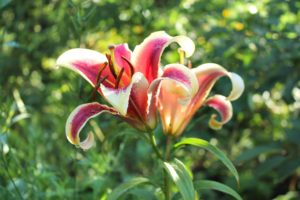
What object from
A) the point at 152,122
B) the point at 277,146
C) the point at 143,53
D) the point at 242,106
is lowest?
the point at 277,146

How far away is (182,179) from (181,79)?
184 mm

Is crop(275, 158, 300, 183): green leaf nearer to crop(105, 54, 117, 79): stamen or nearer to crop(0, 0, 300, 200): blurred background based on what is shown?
crop(0, 0, 300, 200): blurred background

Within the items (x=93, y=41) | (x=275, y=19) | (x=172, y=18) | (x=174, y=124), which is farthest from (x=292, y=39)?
(x=93, y=41)

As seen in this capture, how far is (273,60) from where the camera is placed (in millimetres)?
1971

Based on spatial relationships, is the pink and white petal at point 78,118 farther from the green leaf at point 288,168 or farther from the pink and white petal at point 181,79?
the green leaf at point 288,168

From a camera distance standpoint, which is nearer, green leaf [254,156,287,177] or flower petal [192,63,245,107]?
flower petal [192,63,245,107]

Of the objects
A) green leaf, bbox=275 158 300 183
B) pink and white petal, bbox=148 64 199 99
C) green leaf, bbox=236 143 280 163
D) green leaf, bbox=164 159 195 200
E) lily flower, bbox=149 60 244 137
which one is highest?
pink and white petal, bbox=148 64 199 99

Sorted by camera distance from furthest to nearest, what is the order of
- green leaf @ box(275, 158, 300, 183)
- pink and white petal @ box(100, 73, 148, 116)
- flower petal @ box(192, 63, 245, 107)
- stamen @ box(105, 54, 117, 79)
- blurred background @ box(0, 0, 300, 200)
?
green leaf @ box(275, 158, 300, 183) → blurred background @ box(0, 0, 300, 200) → flower petal @ box(192, 63, 245, 107) → stamen @ box(105, 54, 117, 79) → pink and white petal @ box(100, 73, 148, 116)

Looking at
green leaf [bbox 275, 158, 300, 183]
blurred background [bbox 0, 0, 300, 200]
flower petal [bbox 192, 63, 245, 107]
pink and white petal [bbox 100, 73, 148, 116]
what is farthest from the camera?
green leaf [bbox 275, 158, 300, 183]

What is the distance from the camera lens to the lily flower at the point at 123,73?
1.16 meters

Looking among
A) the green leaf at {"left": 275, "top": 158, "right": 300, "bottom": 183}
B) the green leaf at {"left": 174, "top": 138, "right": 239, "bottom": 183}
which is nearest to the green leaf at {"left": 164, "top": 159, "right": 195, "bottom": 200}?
the green leaf at {"left": 174, "top": 138, "right": 239, "bottom": 183}

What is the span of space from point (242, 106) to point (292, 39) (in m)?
0.25

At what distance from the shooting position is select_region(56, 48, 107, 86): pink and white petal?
1189 mm

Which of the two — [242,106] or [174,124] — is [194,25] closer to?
[242,106]
